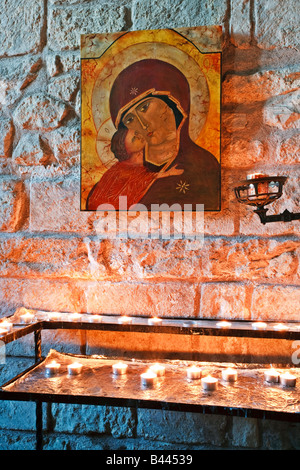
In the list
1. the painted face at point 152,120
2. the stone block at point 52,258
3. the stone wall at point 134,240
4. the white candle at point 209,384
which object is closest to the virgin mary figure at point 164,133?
the painted face at point 152,120

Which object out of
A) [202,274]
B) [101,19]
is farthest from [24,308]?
[101,19]

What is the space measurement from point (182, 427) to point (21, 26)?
6.96ft

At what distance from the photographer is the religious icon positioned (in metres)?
1.91

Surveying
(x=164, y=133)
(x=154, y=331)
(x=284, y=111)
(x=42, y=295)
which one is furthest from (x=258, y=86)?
Answer: (x=42, y=295)

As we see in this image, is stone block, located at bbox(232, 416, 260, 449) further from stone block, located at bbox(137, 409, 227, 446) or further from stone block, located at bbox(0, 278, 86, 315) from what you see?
stone block, located at bbox(0, 278, 86, 315)

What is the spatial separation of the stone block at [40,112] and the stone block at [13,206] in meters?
0.30

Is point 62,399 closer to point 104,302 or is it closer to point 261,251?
point 104,302

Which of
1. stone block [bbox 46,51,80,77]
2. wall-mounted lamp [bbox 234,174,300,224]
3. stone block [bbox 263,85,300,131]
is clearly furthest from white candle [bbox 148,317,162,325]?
stone block [bbox 46,51,80,77]

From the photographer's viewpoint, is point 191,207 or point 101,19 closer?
point 191,207

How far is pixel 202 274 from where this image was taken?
1938 mm

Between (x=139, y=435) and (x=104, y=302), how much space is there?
2.05 ft

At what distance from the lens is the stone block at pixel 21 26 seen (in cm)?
214

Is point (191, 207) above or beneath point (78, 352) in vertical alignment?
above
